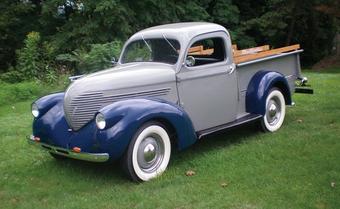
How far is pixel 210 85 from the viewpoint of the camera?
6531 millimetres

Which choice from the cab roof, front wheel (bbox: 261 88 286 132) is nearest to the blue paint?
the cab roof

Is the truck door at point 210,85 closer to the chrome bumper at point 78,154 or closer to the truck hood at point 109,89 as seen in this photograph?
the truck hood at point 109,89

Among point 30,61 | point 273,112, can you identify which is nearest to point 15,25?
point 30,61

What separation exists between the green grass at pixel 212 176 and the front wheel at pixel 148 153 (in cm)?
13

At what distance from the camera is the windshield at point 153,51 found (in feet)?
21.2

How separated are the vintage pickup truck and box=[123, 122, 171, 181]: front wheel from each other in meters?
0.01

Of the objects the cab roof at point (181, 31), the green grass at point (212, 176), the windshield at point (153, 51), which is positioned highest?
the cab roof at point (181, 31)

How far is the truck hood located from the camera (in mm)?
5672

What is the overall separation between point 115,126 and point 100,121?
7.0 inches

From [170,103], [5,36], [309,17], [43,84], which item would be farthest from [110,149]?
[309,17]

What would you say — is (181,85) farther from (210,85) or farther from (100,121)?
(100,121)

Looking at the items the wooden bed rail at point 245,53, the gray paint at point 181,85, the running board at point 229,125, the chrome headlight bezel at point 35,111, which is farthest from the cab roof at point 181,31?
the chrome headlight bezel at point 35,111

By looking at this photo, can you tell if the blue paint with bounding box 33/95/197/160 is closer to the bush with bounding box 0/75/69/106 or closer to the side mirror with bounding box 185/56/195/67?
the side mirror with bounding box 185/56/195/67

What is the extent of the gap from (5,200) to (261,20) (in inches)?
709
